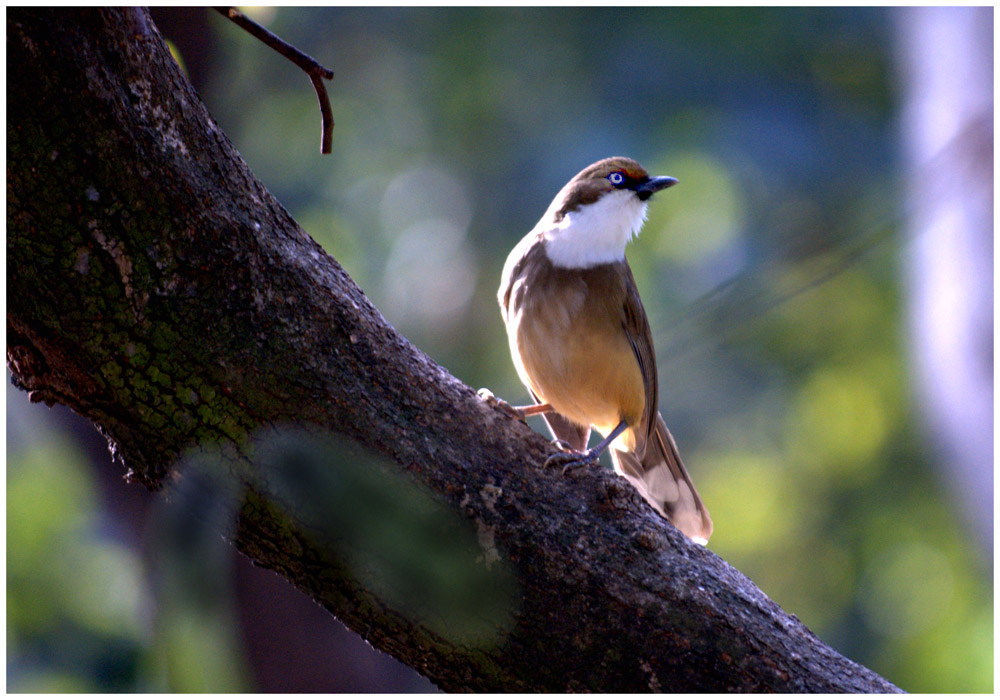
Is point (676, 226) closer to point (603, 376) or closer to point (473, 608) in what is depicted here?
point (603, 376)

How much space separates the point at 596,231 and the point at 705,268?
5.90 meters

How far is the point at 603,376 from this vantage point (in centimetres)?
382

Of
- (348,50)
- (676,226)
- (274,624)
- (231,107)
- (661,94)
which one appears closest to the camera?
(274,624)

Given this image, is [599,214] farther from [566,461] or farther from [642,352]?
[566,461]

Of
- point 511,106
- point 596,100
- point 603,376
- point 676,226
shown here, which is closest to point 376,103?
point 511,106

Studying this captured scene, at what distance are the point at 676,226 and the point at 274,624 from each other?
7012mm

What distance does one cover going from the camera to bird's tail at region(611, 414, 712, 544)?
3918 millimetres

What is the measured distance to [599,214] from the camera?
13.7 ft

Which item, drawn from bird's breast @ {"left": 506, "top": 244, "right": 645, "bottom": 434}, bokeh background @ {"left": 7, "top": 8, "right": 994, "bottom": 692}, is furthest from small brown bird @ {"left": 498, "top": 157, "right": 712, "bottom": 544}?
bokeh background @ {"left": 7, "top": 8, "right": 994, "bottom": 692}

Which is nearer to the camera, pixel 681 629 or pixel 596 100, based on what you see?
pixel 681 629

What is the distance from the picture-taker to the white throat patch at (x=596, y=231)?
399 cm

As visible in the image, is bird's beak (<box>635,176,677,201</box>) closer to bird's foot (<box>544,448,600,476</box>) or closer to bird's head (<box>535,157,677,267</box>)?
bird's head (<box>535,157,677,267</box>)

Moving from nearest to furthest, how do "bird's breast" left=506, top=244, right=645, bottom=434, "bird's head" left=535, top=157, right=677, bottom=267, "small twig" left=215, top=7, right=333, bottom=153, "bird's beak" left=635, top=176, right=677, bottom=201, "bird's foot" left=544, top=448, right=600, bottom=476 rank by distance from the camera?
"small twig" left=215, top=7, right=333, bottom=153, "bird's foot" left=544, top=448, right=600, bottom=476, "bird's breast" left=506, top=244, right=645, bottom=434, "bird's head" left=535, top=157, right=677, bottom=267, "bird's beak" left=635, top=176, right=677, bottom=201

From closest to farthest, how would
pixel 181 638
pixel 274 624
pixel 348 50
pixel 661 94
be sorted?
pixel 181 638 → pixel 274 624 → pixel 661 94 → pixel 348 50
